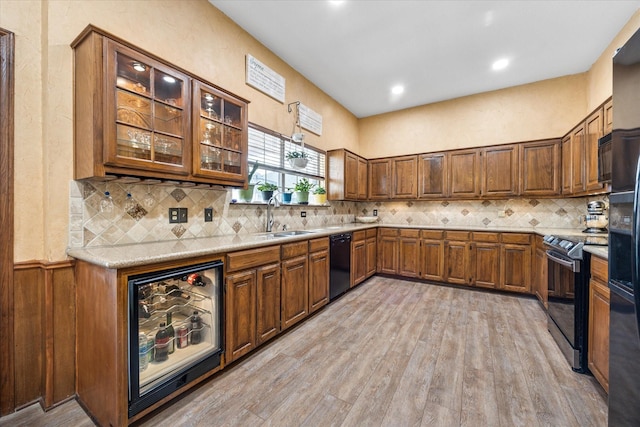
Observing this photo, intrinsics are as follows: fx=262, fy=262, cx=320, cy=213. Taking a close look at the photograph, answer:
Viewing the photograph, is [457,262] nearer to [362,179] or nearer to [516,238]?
[516,238]

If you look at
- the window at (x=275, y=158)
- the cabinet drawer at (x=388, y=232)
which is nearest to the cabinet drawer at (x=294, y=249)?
the window at (x=275, y=158)

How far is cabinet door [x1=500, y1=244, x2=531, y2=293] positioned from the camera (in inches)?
140

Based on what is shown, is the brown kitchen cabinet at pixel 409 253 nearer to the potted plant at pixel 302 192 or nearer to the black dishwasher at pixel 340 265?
the black dishwasher at pixel 340 265

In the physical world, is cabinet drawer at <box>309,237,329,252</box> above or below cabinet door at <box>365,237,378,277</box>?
above

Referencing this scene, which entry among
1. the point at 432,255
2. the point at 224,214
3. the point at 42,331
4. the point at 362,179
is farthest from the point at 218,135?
the point at 432,255

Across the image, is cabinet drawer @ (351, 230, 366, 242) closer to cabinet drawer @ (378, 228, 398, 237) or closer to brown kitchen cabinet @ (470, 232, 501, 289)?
cabinet drawer @ (378, 228, 398, 237)

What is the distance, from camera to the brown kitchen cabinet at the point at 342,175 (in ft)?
Answer: 14.3

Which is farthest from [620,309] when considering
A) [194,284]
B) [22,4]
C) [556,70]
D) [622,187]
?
[556,70]

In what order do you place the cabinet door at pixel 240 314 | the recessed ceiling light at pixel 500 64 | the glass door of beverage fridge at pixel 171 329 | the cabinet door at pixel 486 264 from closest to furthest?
1. the glass door of beverage fridge at pixel 171 329
2. the cabinet door at pixel 240 314
3. the recessed ceiling light at pixel 500 64
4. the cabinet door at pixel 486 264

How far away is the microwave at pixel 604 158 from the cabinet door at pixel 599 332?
1194 millimetres

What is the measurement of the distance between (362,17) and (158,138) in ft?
7.56

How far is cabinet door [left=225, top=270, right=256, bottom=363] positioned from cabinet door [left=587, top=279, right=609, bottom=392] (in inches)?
93.1

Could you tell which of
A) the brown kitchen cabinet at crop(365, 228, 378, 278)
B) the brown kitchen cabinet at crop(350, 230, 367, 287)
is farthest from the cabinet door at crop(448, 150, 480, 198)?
the brown kitchen cabinet at crop(350, 230, 367, 287)

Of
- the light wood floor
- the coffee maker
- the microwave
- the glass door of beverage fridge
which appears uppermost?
the microwave
